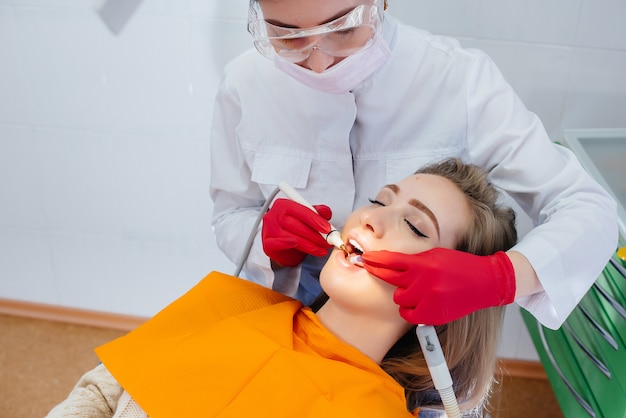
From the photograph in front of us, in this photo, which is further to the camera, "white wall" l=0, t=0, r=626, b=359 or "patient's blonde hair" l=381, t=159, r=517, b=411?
"white wall" l=0, t=0, r=626, b=359

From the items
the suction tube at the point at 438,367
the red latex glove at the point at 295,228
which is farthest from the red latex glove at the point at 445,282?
the red latex glove at the point at 295,228

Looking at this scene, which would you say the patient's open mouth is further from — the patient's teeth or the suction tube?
the suction tube

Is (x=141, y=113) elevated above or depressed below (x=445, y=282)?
below

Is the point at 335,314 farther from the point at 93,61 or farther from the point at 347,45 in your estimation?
the point at 93,61

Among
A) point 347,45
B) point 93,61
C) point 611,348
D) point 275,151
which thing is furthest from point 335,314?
point 93,61

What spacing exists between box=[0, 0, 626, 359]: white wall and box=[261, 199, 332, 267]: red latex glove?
883 mm

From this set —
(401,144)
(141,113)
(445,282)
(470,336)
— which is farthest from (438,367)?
(141,113)

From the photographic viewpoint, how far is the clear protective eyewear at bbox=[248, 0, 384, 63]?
126 centimetres

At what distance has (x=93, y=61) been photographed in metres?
2.26

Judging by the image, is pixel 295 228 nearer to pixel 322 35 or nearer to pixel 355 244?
pixel 355 244

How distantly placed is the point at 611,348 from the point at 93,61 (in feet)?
5.76

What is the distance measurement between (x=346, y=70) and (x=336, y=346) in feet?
1.82

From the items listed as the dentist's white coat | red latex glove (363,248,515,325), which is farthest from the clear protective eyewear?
red latex glove (363,248,515,325)

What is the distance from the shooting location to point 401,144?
157 centimetres
